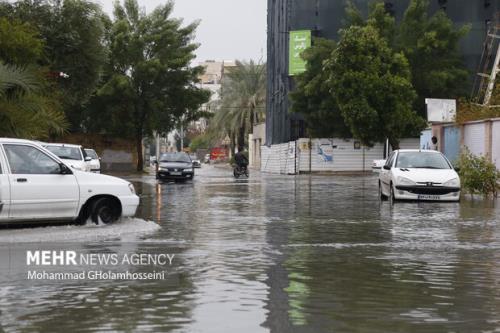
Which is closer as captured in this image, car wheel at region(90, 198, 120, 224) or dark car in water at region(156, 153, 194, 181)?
car wheel at region(90, 198, 120, 224)

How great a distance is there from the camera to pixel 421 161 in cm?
2262

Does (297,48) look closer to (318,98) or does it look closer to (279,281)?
(318,98)

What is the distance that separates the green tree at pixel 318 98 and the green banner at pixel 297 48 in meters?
2.09

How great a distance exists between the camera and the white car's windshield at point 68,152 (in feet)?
94.0

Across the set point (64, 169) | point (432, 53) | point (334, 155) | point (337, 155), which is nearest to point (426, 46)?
point (432, 53)

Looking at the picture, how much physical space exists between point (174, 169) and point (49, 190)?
25559 mm

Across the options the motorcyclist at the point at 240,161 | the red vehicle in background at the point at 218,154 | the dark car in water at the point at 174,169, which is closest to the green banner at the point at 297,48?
the motorcyclist at the point at 240,161

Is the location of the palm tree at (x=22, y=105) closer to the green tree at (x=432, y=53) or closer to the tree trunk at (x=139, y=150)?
the tree trunk at (x=139, y=150)

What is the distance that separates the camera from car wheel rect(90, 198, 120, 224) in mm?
13742

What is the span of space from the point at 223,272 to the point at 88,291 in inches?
73.0

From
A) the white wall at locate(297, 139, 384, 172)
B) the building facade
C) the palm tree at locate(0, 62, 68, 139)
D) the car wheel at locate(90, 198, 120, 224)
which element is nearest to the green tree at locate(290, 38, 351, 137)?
the white wall at locate(297, 139, 384, 172)

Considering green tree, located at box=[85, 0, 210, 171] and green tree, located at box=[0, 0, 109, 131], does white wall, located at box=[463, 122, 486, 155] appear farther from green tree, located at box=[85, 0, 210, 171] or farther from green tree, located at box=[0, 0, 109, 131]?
green tree, located at box=[85, 0, 210, 171]

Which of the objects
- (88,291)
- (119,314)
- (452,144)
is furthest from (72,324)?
(452,144)

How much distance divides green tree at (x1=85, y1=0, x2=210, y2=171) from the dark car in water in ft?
48.4
